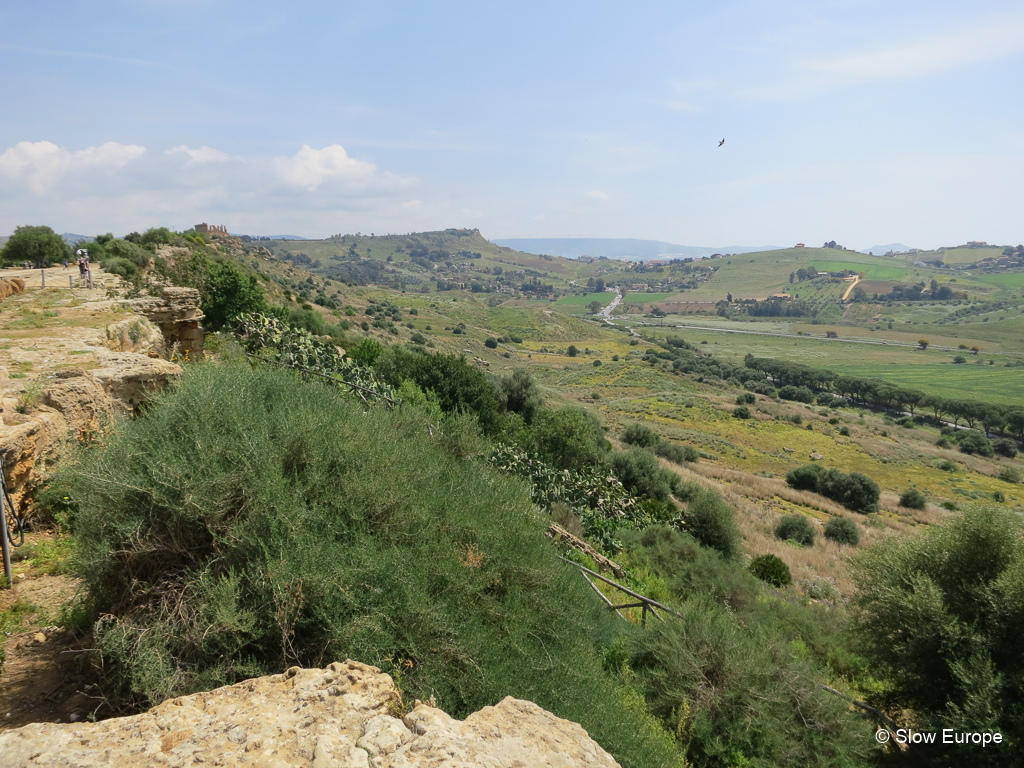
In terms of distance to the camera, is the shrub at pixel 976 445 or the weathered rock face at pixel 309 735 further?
the shrub at pixel 976 445

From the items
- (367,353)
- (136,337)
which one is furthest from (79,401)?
(367,353)

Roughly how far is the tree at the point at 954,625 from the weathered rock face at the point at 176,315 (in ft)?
58.5

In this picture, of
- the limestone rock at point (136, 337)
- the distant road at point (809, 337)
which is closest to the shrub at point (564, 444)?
the limestone rock at point (136, 337)

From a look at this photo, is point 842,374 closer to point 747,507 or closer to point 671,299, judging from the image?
point 747,507

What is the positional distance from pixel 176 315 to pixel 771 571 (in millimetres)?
20102

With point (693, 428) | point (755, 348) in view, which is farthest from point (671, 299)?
point (693, 428)

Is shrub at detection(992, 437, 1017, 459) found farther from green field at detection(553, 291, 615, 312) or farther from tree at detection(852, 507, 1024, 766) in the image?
Answer: green field at detection(553, 291, 615, 312)

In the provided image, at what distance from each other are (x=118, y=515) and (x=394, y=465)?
251cm

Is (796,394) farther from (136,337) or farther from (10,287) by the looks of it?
(10,287)

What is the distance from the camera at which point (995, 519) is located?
8969mm

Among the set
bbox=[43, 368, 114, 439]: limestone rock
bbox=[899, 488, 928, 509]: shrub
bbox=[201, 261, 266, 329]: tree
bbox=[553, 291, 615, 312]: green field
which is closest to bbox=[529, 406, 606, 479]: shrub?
bbox=[43, 368, 114, 439]: limestone rock

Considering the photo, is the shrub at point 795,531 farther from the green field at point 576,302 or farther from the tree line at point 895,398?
the green field at point 576,302

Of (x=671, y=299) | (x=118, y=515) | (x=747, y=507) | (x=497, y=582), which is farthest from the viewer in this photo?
(x=671, y=299)

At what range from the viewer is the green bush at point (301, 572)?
155 inches
